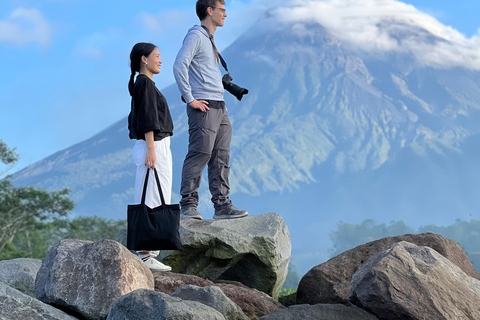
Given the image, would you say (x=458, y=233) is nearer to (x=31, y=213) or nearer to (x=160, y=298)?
(x=31, y=213)

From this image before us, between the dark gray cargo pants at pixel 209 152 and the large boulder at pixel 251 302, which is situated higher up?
the dark gray cargo pants at pixel 209 152

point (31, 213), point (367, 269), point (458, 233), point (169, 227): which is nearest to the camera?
point (367, 269)

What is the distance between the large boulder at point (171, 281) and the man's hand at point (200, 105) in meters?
1.96

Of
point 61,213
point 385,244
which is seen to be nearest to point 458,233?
point 61,213

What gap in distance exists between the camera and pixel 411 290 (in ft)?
19.3

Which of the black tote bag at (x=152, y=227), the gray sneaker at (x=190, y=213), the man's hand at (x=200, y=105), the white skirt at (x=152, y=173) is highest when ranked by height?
the man's hand at (x=200, y=105)

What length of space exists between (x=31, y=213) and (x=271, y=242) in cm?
2842

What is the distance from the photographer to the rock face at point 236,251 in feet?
26.1

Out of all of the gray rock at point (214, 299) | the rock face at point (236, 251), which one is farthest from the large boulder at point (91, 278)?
the rock face at point (236, 251)

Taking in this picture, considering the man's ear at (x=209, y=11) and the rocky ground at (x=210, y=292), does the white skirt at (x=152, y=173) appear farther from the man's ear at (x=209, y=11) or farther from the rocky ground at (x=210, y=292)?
the man's ear at (x=209, y=11)

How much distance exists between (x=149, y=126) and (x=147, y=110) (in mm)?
174

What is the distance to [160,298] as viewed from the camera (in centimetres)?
519

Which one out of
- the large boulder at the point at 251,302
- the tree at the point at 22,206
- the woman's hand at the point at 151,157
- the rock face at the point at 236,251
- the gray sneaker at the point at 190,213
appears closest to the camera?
the large boulder at the point at 251,302

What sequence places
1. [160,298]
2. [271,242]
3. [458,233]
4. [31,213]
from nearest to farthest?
[160,298]
[271,242]
[31,213]
[458,233]
